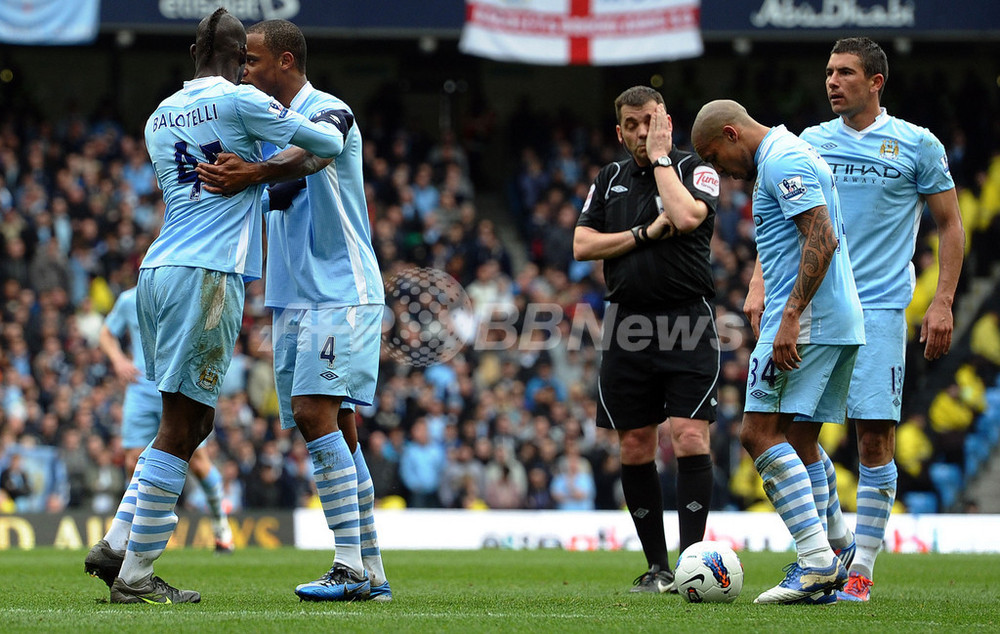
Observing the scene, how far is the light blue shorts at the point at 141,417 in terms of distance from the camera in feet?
37.1

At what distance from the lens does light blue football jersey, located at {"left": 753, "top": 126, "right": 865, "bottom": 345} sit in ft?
20.7

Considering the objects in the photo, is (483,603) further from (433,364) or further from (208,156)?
(433,364)

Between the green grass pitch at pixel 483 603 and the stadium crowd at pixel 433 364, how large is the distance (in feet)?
19.4

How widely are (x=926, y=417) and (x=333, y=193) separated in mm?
14267

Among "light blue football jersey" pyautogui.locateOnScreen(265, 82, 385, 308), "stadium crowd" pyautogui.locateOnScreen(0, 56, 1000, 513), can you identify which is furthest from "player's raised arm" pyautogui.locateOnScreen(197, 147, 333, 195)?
"stadium crowd" pyautogui.locateOnScreen(0, 56, 1000, 513)

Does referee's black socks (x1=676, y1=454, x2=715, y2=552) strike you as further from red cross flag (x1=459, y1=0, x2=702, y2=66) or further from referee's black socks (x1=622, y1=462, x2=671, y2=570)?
red cross flag (x1=459, y1=0, x2=702, y2=66)

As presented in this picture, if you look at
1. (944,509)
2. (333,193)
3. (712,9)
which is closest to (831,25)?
(712,9)

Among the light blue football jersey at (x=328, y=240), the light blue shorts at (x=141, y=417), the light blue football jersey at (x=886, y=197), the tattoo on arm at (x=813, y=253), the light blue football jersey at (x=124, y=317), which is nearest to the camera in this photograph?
the tattoo on arm at (x=813, y=253)

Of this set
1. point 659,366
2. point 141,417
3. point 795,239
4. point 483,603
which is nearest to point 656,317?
point 659,366

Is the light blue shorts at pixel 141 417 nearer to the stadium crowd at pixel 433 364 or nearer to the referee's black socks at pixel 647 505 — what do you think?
the stadium crowd at pixel 433 364

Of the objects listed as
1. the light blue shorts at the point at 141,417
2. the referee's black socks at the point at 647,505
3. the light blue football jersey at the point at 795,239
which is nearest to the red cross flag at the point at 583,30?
the light blue shorts at the point at 141,417

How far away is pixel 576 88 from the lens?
26109 mm

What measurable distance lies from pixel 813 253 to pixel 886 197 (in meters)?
1.23

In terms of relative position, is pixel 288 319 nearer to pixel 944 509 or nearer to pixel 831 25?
pixel 944 509
